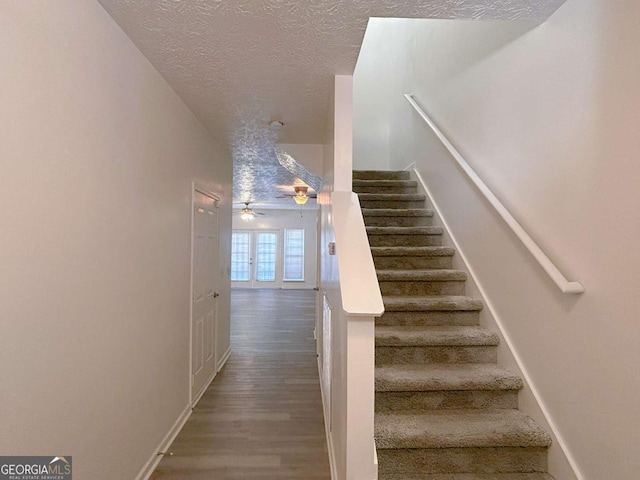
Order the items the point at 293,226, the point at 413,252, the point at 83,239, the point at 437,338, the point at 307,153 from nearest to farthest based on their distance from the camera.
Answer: the point at 83,239 < the point at 437,338 < the point at 413,252 < the point at 307,153 < the point at 293,226

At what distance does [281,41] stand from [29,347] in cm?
167

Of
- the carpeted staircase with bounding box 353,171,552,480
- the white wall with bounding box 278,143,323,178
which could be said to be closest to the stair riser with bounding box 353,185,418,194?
the white wall with bounding box 278,143,323,178

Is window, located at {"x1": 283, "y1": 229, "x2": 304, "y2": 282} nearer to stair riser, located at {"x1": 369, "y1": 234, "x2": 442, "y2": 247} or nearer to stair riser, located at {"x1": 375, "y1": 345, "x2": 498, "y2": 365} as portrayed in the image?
stair riser, located at {"x1": 369, "y1": 234, "x2": 442, "y2": 247}

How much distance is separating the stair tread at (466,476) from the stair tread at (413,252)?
154 cm

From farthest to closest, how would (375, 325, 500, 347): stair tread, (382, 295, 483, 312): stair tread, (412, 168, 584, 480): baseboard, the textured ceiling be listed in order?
Answer: (382, 295, 483, 312): stair tread, (375, 325, 500, 347): stair tread, (412, 168, 584, 480): baseboard, the textured ceiling

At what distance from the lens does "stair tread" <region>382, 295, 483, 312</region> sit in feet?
7.80

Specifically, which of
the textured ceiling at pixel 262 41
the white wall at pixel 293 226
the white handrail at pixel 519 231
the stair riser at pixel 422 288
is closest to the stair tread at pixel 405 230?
the stair riser at pixel 422 288

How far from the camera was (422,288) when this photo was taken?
2.64 m

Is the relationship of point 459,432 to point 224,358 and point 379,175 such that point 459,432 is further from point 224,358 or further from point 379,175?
point 224,358

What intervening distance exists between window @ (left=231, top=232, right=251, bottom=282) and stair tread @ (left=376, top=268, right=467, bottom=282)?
862 cm

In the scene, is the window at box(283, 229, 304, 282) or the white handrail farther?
the window at box(283, 229, 304, 282)

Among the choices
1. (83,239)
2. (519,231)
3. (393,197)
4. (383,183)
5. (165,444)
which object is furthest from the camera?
(383,183)

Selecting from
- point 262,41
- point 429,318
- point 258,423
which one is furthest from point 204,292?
point 262,41

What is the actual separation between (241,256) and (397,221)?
8.20 m
